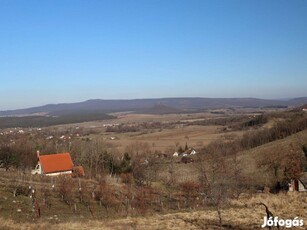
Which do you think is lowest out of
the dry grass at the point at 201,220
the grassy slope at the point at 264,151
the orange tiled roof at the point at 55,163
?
the grassy slope at the point at 264,151

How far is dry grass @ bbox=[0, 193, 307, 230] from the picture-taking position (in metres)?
14.3

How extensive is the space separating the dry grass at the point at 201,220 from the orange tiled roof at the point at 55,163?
28812 millimetres

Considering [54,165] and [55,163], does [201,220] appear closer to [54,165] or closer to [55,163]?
[54,165]

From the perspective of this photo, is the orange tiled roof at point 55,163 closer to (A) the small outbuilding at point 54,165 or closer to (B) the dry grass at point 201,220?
(A) the small outbuilding at point 54,165

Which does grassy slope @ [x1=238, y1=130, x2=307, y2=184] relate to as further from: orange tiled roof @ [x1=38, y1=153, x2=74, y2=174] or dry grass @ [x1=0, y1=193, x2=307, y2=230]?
dry grass @ [x1=0, y1=193, x2=307, y2=230]

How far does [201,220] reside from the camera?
15.3m

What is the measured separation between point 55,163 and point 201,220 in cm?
3287

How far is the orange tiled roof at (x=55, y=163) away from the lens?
44.3 metres

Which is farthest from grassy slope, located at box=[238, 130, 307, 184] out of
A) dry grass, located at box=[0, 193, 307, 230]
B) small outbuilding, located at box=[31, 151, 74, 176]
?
dry grass, located at box=[0, 193, 307, 230]

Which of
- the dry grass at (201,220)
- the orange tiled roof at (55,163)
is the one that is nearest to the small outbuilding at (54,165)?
the orange tiled roof at (55,163)

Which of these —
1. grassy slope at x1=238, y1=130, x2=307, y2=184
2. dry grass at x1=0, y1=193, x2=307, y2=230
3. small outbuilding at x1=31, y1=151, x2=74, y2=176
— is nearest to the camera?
dry grass at x1=0, y1=193, x2=307, y2=230

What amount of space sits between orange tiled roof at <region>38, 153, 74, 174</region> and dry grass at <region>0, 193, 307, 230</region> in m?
28.8

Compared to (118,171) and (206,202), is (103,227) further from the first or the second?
(118,171)

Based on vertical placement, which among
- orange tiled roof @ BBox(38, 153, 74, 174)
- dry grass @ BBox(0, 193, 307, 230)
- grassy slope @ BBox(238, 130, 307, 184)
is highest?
dry grass @ BBox(0, 193, 307, 230)
